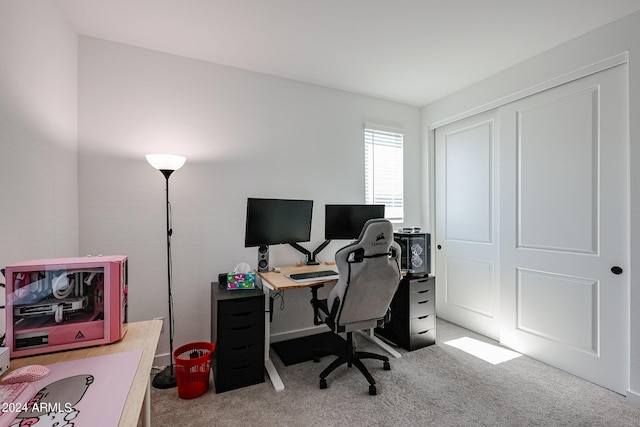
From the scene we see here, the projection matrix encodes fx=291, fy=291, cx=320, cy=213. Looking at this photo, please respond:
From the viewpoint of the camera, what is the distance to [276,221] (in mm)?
2607

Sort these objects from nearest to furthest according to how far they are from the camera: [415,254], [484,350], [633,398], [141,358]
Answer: [141,358] < [633,398] < [484,350] < [415,254]

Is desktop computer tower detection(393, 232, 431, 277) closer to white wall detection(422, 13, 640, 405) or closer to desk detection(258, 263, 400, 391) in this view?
desk detection(258, 263, 400, 391)

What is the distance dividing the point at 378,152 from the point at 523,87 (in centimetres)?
151

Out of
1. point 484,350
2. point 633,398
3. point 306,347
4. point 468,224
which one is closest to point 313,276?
point 306,347

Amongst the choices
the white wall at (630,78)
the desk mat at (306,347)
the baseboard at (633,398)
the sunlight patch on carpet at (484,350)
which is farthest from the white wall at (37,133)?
the baseboard at (633,398)

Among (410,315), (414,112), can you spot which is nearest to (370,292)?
(410,315)

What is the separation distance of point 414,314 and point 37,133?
312cm

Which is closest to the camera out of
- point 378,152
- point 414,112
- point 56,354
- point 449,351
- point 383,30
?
point 56,354

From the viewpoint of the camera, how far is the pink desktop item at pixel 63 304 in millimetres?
1111

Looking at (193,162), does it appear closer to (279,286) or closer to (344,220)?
(279,286)

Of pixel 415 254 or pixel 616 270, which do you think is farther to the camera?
pixel 415 254

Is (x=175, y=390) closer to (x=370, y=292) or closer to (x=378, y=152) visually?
(x=370, y=292)

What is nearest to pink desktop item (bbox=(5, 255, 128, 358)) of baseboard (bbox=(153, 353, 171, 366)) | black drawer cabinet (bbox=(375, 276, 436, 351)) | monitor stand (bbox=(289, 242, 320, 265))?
baseboard (bbox=(153, 353, 171, 366))

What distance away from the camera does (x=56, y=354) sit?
113 centimetres
